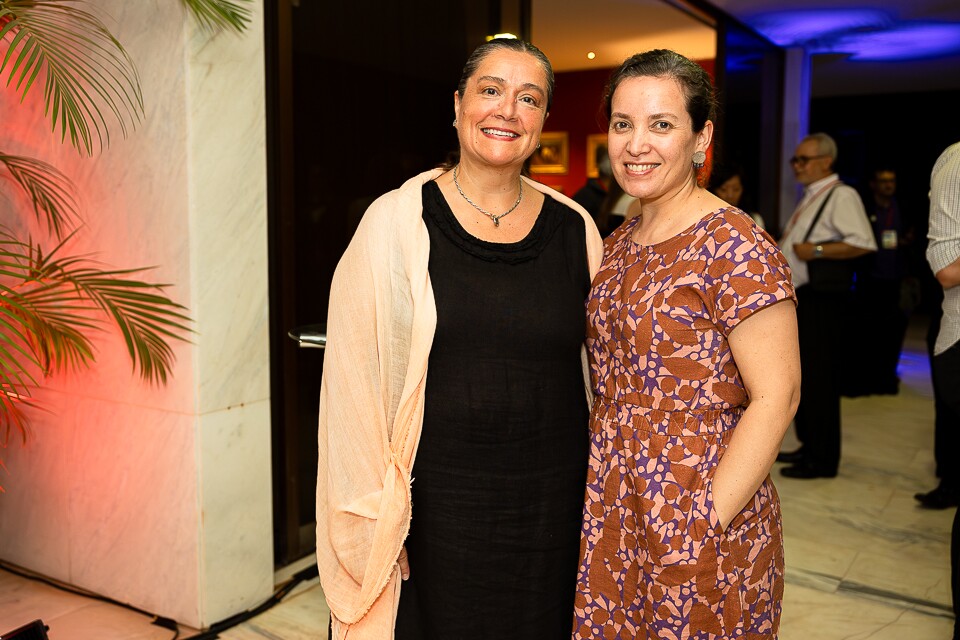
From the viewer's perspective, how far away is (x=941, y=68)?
10.8m

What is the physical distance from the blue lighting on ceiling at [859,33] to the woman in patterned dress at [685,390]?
20.3 feet

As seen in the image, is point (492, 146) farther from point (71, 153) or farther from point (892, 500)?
point (892, 500)

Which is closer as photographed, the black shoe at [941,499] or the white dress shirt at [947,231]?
the white dress shirt at [947,231]

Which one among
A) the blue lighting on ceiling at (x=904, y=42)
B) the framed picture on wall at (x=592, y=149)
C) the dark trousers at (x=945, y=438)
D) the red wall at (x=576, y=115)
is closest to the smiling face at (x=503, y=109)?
the dark trousers at (x=945, y=438)

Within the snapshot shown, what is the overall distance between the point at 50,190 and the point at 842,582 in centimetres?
339

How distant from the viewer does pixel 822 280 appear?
4676 millimetres

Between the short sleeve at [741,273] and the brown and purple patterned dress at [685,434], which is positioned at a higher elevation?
the short sleeve at [741,273]

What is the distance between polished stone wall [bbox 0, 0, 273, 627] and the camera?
270cm

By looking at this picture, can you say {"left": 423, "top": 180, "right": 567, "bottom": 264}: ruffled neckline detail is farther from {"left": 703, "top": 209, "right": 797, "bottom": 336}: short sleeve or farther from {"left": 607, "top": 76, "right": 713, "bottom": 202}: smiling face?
{"left": 703, "top": 209, "right": 797, "bottom": 336}: short sleeve

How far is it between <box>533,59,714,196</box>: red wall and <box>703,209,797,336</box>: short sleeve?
27.2ft

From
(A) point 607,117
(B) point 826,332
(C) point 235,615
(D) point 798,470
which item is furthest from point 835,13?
(C) point 235,615

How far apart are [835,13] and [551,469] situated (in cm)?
673

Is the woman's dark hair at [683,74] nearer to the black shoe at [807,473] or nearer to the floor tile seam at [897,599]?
the floor tile seam at [897,599]

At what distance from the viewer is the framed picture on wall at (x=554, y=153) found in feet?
33.3
